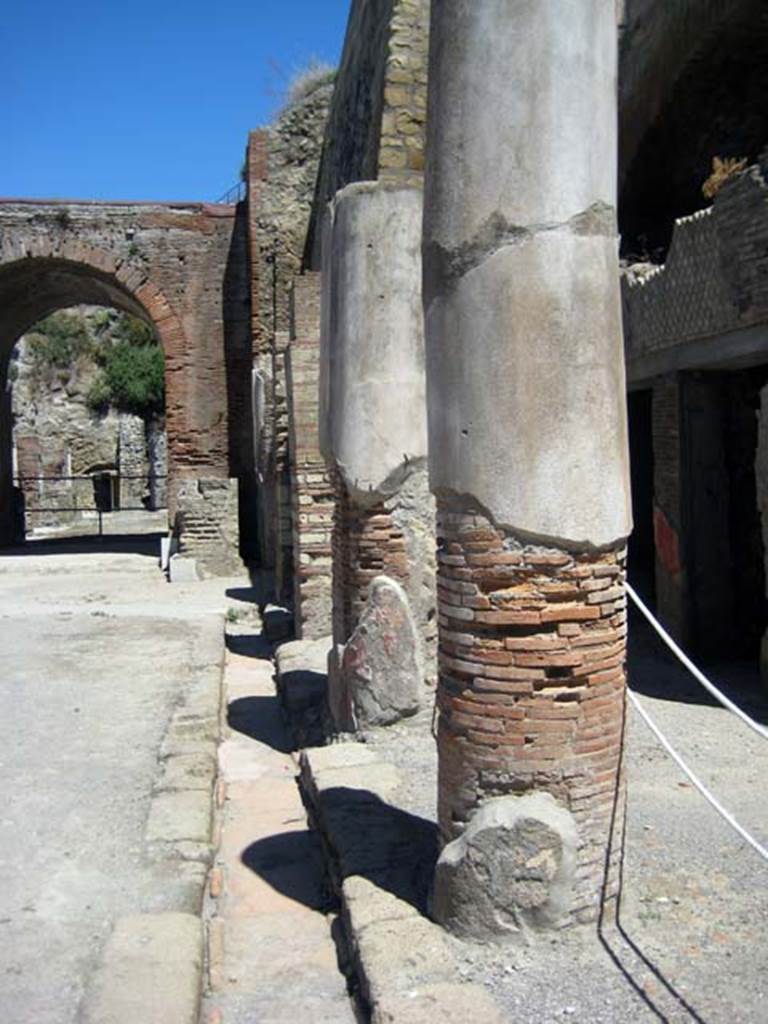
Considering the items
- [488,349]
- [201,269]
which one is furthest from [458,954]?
[201,269]

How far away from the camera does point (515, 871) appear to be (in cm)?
339

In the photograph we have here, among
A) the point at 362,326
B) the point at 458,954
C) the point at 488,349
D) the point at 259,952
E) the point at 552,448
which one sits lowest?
the point at 259,952

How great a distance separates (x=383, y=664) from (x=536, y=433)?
290cm

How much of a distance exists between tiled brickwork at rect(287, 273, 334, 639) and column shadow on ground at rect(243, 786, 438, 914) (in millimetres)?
3896

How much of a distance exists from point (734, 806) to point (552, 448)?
232 cm

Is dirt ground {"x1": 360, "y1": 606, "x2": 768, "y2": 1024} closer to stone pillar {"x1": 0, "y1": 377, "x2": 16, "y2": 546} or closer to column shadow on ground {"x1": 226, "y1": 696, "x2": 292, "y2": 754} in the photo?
column shadow on ground {"x1": 226, "y1": 696, "x2": 292, "y2": 754}

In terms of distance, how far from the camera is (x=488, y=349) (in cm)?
352

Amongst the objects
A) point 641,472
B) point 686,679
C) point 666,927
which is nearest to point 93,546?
point 641,472

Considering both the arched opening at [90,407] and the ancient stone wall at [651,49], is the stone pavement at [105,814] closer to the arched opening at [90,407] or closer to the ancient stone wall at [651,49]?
the ancient stone wall at [651,49]

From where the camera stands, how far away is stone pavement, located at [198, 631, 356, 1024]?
3.67 m

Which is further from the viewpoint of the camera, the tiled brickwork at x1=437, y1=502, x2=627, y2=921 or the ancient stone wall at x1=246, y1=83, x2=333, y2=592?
the ancient stone wall at x1=246, y1=83, x2=333, y2=592

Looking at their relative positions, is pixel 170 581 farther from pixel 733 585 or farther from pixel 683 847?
pixel 683 847

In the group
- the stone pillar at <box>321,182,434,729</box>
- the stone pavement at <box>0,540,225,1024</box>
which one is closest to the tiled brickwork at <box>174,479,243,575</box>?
the stone pavement at <box>0,540,225,1024</box>

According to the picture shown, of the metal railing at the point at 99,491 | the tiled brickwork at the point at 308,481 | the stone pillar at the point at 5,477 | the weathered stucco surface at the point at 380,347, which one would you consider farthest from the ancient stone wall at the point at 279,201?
the metal railing at the point at 99,491
